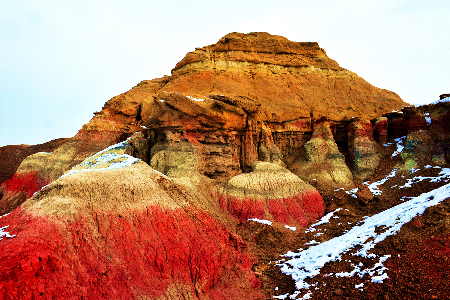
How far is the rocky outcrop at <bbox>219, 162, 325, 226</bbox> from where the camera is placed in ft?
51.9

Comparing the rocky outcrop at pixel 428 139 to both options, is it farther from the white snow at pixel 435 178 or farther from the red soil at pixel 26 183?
the red soil at pixel 26 183

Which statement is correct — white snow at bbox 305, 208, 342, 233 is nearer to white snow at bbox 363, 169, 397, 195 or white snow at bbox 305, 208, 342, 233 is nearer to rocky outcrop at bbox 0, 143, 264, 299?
white snow at bbox 363, 169, 397, 195

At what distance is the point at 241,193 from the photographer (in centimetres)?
1647

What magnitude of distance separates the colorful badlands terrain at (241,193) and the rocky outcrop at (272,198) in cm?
8

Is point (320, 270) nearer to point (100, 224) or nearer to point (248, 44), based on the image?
point (100, 224)

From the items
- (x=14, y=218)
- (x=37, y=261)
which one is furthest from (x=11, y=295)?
(x=14, y=218)

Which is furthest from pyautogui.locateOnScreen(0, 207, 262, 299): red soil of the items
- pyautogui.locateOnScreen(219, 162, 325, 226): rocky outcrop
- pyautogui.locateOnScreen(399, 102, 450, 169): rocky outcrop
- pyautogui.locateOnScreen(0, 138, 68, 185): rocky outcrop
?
pyautogui.locateOnScreen(0, 138, 68, 185): rocky outcrop

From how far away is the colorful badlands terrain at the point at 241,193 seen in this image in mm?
7746

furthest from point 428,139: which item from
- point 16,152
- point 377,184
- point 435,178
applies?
point 16,152

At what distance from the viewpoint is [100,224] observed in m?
8.84

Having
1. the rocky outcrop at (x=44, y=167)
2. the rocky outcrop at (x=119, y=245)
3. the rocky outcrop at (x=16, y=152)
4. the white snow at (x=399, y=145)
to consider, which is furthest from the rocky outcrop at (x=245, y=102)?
the rocky outcrop at (x=16, y=152)

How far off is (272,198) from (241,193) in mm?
1864

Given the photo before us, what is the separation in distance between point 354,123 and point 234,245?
671 inches

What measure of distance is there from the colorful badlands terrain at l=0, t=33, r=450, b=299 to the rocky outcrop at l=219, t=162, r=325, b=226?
8 cm
